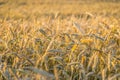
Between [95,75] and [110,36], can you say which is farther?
[110,36]

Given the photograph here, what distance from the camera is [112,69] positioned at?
1.23 m

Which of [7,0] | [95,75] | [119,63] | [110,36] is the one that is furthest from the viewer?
[7,0]

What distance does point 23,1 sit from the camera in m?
16.5

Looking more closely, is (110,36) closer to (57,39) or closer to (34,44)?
(57,39)

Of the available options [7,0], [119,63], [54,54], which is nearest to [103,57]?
[119,63]

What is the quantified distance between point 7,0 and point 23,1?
95 centimetres

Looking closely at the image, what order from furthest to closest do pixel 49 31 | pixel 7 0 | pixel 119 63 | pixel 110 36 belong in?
1. pixel 7 0
2. pixel 49 31
3. pixel 110 36
4. pixel 119 63

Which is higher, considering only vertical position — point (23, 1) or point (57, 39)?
point (57, 39)

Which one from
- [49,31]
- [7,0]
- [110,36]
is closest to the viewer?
[110,36]

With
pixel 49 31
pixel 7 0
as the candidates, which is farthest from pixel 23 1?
pixel 49 31

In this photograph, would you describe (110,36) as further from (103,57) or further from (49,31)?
(49,31)

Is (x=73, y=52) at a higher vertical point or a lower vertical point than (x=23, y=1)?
higher

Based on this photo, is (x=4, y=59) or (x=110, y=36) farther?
(x=110, y=36)

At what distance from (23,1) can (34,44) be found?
15.3 metres
